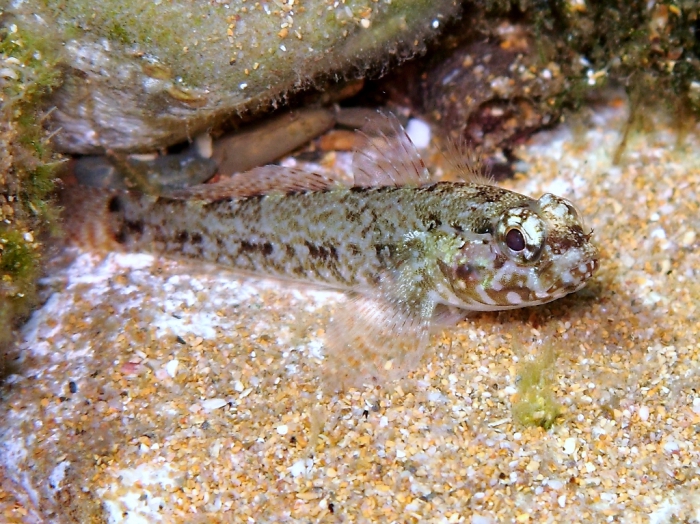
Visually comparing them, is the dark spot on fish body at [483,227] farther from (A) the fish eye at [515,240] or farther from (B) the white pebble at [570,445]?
(B) the white pebble at [570,445]

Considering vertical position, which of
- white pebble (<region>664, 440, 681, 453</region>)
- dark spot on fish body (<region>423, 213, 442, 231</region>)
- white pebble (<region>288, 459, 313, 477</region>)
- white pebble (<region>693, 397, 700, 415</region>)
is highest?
dark spot on fish body (<region>423, 213, 442, 231</region>)

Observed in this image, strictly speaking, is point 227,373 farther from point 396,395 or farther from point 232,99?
point 232,99

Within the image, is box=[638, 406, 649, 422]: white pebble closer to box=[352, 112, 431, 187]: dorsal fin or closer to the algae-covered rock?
box=[352, 112, 431, 187]: dorsal fin

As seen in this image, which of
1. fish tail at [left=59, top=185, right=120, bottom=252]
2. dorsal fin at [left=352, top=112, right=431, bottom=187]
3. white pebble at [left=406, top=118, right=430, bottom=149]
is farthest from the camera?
white pebble at [left=406, top=118, right=430, bottom=149]

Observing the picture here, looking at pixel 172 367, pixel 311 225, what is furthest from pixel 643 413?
pixel 172 367

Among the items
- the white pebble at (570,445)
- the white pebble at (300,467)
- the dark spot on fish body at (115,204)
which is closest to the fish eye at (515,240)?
the white pebble at (570,445)

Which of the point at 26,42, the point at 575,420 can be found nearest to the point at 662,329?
the point at 575,420

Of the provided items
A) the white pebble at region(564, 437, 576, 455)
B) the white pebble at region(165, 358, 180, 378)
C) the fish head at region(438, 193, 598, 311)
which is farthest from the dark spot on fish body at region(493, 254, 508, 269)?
the white pebble at region(165, 358, 180, 378)
